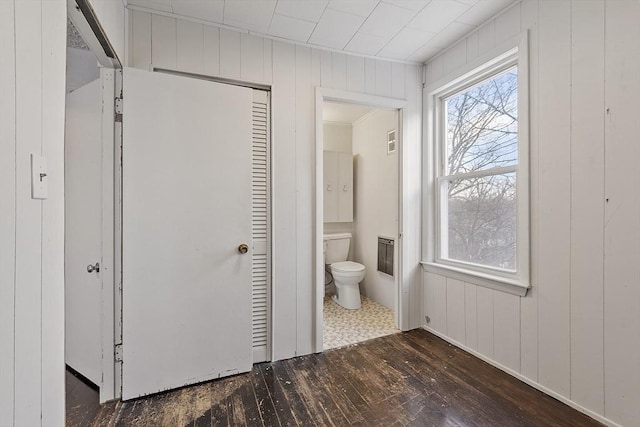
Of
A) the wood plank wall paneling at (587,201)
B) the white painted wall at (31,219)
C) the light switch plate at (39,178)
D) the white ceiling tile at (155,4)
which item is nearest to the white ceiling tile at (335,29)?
the white ceiling tile at (155,4)

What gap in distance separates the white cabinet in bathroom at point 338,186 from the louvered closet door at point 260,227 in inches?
63.4

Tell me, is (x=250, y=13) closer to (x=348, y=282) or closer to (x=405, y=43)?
(x=405, y=43)

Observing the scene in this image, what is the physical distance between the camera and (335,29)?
2174mm

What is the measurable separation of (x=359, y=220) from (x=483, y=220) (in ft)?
5.95

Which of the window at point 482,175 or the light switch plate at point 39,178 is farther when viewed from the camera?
the window at point 482,175

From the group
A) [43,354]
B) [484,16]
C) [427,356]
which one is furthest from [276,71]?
[427,356]

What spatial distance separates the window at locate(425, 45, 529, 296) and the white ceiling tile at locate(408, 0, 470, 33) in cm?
42

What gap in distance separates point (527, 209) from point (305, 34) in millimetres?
1966

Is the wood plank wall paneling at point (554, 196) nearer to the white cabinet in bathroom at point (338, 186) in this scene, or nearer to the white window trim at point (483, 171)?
the white window trim at point (483, 171)

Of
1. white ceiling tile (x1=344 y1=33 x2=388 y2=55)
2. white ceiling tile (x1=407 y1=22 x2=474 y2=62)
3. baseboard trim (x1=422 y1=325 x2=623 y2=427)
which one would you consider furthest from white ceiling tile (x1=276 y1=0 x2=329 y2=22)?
baseboard trim (x1=422 y1=325 x2=623 y2=427)

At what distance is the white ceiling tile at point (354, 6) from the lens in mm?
1895

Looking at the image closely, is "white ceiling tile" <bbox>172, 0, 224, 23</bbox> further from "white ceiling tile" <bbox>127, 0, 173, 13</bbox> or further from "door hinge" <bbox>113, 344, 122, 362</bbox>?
"door hinge" <bbox>113, 344, 122, 362</bbox>

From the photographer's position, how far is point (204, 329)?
1929 millimetres

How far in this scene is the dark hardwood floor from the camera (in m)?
1.59
